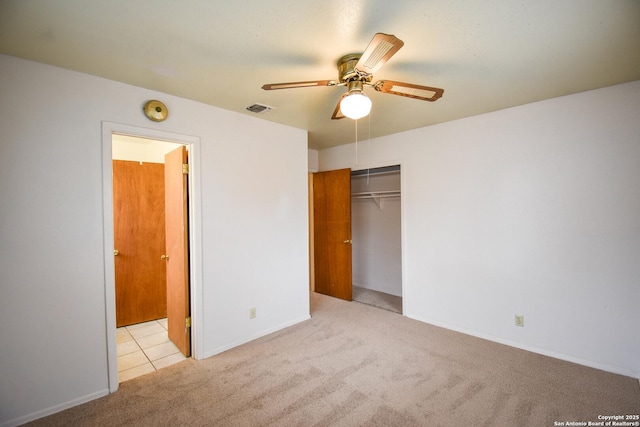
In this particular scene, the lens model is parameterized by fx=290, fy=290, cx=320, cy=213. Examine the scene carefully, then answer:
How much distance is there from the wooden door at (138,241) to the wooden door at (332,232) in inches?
90.4

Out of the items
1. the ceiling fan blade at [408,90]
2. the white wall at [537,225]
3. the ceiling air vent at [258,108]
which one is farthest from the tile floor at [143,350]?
the ceiling fan blade at [408,90]

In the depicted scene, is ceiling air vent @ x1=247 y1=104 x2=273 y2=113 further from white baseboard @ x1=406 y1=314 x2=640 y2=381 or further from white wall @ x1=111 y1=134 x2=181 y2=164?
white baseboard @ x1=406 y1=314 x2=640 y2=381

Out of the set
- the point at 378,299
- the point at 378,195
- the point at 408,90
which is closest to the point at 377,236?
the point at 378,195

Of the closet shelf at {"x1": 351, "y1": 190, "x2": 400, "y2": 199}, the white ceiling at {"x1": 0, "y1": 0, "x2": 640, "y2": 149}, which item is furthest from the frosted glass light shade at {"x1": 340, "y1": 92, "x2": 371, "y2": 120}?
the closet shelf at {"x1": 351, "y1": 190, "x2": 400, "y2": 199}

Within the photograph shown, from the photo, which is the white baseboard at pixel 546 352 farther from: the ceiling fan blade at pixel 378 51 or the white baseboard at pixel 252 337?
the ceiling fan blade at pixel 378 51

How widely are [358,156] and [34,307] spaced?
377 centimetres

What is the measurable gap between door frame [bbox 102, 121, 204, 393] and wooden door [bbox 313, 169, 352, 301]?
227 centimetres

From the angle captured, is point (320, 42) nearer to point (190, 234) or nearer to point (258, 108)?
point (258, 108)

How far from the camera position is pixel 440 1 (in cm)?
141

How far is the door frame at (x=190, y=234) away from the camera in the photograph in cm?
224

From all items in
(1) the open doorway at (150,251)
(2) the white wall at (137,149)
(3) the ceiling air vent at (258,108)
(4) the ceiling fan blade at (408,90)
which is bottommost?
(1) the open doorway at (150,251)

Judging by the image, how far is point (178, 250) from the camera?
2.89 metres

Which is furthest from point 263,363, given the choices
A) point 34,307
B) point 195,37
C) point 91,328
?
point 195,37

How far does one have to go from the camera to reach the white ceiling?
1.46 metres
